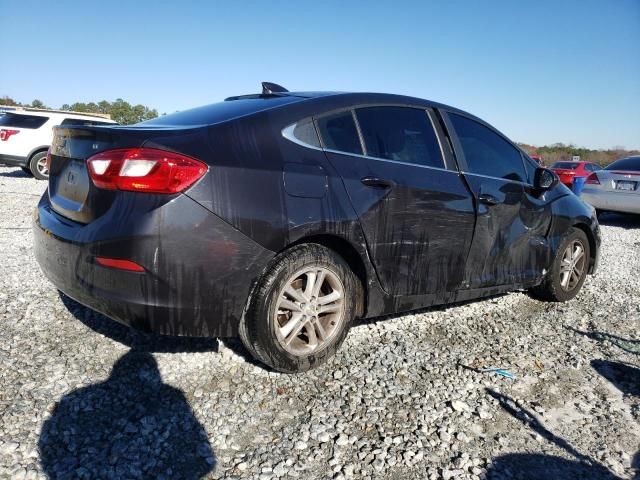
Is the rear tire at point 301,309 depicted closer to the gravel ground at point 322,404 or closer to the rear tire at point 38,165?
the gravel ground at point 322,404

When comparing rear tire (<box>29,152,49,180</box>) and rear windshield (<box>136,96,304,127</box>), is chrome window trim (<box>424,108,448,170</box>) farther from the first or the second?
rear tire (<box>29,152,49,180</box>)

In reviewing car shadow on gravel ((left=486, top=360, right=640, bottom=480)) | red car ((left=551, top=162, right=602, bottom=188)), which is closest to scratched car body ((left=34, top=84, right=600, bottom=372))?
car shadow on gravel ((left=486, top=360, right=640, bottom=480))

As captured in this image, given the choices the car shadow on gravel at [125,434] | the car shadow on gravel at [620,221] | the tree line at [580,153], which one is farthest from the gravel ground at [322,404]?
the tree line at [580,153]

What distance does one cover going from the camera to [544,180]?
4.19m

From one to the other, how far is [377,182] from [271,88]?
117 cm

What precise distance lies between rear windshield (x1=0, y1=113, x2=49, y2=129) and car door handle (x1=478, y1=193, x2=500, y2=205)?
464 inches

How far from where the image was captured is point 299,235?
103 inches

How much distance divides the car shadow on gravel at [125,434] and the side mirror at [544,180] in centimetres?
329

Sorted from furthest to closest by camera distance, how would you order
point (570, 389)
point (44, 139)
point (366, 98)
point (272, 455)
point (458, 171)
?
point (44, 139) < point (458, 171) < point (366, 98) < point (570, 389) < point (272, 455)

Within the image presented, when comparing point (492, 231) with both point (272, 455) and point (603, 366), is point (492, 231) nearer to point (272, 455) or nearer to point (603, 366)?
point (603, 366)

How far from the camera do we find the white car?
38.4ft

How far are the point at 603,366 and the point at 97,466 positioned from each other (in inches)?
122

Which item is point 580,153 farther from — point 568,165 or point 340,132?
point 340,132

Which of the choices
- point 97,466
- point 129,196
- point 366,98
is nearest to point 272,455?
point 97,466
